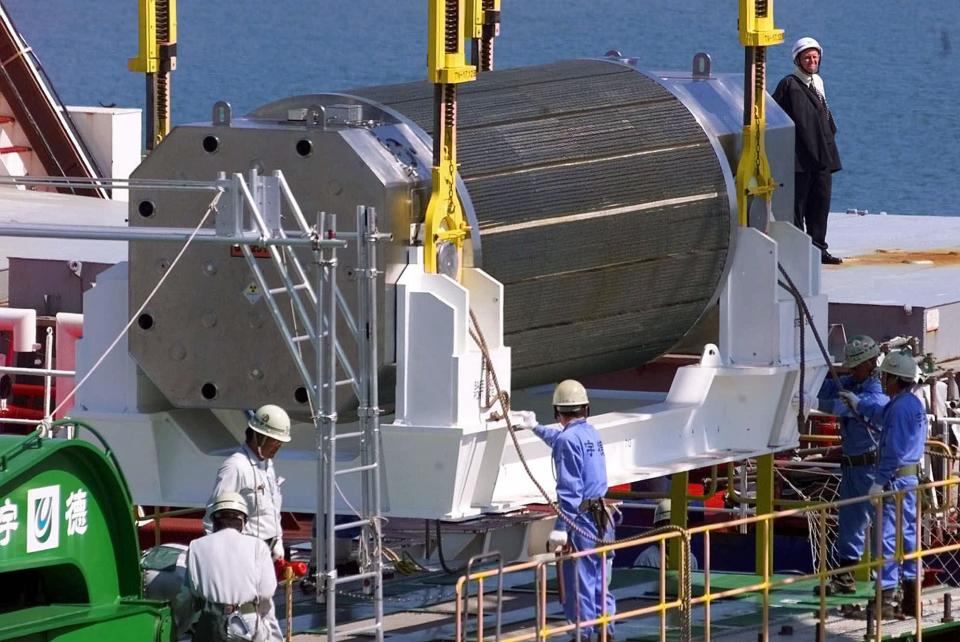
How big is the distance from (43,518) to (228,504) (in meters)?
1.19

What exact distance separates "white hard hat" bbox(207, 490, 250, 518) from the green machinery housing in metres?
0.48

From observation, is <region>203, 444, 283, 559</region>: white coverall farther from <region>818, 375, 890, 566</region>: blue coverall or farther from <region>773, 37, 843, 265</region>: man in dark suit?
<region>773, 37, 843, 265</region>: man in dark suit

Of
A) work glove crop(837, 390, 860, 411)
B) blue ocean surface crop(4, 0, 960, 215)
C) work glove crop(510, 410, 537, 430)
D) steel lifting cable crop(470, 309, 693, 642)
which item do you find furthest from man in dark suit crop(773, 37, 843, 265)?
blue ocean surface crop(4, 0, 960, 215)

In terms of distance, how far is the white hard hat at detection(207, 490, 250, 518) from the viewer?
13.7 m

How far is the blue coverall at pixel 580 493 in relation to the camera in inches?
596

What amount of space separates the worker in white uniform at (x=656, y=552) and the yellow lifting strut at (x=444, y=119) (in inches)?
181

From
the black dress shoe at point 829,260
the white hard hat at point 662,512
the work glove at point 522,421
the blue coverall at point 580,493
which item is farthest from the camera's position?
the black dress shoe at point 829,260

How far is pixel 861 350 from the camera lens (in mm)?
17703

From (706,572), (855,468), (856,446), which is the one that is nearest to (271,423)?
(706,572)

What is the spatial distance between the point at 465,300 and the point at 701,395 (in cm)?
278

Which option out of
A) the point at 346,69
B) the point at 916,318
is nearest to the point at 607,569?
the point at 916,318

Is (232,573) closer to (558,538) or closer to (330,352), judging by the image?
(330,352)

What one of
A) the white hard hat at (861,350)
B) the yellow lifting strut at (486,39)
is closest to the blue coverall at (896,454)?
the white hard hat at (861,350)

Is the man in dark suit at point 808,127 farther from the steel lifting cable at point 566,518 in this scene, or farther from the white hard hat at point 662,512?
the steel lifting cable at point 566,518
